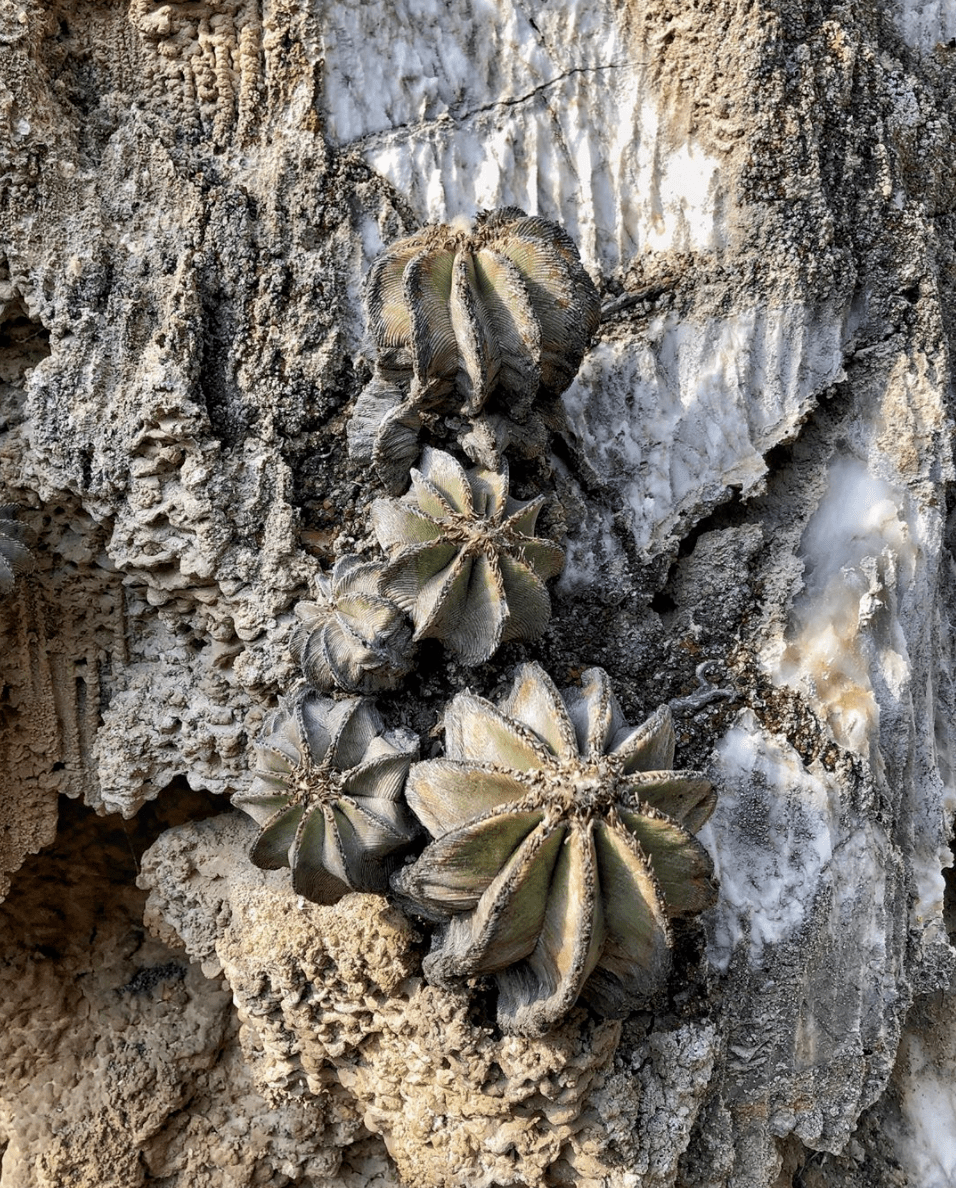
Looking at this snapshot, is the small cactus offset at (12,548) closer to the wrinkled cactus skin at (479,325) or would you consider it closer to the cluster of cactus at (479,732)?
the cluster of cactus at (479,732)

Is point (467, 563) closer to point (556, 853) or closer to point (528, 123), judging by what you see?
point (556, 853)

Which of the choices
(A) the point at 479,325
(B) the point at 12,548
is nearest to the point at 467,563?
(A) the point at 479,325

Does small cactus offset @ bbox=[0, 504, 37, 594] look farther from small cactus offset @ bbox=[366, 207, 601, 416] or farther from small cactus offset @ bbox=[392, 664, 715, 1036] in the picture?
small cactus offset @ bbox=[392, 664, 715, 1036]

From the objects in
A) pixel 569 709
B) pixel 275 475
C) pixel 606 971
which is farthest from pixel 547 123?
pixel 606 971

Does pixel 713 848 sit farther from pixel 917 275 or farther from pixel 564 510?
pixel 917 275

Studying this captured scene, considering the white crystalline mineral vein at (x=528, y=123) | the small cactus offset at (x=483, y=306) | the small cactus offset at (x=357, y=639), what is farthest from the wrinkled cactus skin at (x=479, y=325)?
the white crystalline mineral vein at (x=528, y=123)

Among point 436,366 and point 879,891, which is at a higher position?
point 436,366
